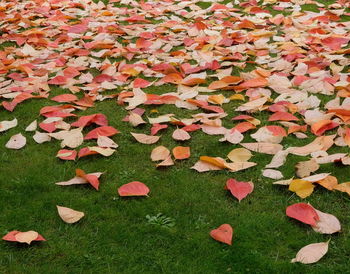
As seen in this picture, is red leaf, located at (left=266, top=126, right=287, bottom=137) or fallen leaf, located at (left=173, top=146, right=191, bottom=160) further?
red leaf, located at (left=266, top=126, right=287, bottom=137)

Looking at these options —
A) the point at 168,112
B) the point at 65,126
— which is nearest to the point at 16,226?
the point at 65,126

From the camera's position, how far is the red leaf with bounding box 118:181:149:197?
276cm

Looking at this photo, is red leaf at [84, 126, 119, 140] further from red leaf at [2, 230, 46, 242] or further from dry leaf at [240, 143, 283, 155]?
red leaf at [2, 230, 46, 242]

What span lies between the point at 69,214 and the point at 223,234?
0.82 m

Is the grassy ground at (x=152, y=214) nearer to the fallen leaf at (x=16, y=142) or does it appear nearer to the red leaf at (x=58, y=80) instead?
the fallen leaf at (x=16, y=142)

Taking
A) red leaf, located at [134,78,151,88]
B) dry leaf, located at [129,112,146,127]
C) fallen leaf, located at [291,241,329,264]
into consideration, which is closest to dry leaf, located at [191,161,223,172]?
dry leaf, located at [129,112,146,127]

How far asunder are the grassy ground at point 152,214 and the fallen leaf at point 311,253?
0.12ft

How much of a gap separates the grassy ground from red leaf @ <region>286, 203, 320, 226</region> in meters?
0.04

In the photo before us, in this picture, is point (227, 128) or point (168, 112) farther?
point (168, 112)

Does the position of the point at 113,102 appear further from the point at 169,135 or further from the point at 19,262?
the point at 19,262

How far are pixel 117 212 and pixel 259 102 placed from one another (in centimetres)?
154

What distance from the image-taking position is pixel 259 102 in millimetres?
3668

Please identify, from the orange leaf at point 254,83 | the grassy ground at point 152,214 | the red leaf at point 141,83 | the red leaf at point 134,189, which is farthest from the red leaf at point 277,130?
the red leaf at point 141,83

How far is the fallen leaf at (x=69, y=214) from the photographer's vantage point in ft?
8.45
